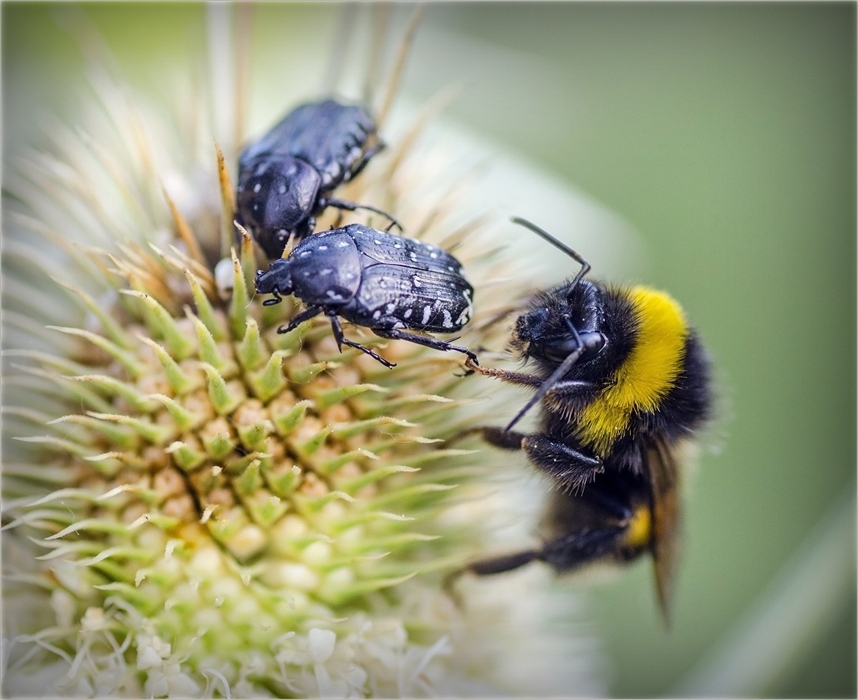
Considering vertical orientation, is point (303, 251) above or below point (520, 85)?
below

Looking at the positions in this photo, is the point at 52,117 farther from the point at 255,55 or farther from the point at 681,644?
the point at 681,644

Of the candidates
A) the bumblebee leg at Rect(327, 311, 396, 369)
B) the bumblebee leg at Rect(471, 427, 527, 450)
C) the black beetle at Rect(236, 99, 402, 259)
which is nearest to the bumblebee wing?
the bumblebee leg at Rect(471, 427, 527, 450)

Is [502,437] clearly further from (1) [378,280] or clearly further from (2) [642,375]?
(1) [378,280]

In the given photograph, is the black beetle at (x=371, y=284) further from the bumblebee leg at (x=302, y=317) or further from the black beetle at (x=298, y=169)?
the black beetle at (x=298, y=169)

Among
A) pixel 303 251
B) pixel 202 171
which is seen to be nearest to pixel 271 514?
pixel 303 251

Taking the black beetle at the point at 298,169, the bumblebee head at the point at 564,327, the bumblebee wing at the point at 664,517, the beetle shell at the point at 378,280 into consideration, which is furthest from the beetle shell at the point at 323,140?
the bumblebee wing at the point at 664,517

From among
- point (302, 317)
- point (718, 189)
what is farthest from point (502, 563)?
point (718, 189)
